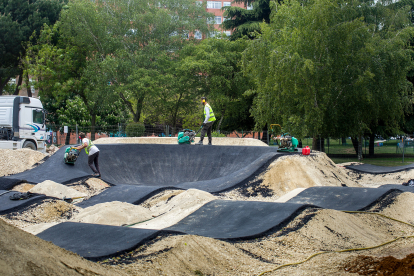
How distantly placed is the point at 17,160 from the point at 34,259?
12.6 metres

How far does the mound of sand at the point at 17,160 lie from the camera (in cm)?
1341

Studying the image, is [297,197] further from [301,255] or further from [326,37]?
[326,37]

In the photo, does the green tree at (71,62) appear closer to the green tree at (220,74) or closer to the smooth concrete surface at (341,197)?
the green tree at (220,74)

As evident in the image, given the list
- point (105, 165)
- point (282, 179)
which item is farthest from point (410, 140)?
point (105, 165)

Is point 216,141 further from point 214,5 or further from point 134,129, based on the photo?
point 214,5

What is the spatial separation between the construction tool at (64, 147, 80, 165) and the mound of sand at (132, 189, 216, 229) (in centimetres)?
547

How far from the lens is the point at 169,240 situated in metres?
4.91

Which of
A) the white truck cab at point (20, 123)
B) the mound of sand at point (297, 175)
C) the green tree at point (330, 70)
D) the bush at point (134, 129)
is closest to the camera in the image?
the mound of sand at point (297, 175)

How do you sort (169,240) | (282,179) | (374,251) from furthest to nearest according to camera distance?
(282,179), (374,251), (169,240)

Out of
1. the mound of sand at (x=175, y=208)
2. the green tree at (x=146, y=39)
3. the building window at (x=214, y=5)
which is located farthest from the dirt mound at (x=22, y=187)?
the building window at (x=214, y=5)

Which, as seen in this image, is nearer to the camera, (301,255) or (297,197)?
(301,255)

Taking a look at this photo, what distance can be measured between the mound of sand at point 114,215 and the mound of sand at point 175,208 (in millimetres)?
245

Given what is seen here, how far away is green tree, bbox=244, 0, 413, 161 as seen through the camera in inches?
628

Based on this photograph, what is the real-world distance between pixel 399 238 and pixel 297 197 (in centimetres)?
258
